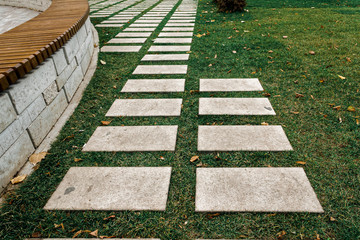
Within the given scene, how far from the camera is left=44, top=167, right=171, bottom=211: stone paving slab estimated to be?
201 cm

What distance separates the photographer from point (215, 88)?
12.6 ft

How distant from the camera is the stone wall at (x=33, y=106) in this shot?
7.04 ft

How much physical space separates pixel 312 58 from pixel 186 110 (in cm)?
321

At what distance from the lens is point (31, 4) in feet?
32.7

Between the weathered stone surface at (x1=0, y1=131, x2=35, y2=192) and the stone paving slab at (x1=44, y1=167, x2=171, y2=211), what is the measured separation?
47 cm

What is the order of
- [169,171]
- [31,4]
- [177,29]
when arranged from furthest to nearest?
[31,4] < [177,29] < [169,171]

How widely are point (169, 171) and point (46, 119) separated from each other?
1655 mm

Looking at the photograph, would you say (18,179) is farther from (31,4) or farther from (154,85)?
(31,4)

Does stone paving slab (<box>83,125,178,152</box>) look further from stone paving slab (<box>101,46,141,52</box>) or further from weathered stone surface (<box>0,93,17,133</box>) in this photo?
stone paving slab (<box>101,46,141,52</box>)

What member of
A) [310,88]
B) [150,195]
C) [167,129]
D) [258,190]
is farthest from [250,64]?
[150,195]

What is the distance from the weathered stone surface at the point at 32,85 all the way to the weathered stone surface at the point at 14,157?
12.5 inches

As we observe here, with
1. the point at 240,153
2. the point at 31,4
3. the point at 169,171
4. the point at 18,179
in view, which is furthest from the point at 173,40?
the point at 31,4

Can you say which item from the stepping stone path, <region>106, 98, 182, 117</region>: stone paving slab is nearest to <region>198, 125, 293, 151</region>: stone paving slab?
the stepping stone path

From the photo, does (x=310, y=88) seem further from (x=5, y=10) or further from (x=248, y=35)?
(x=5, y=10)
